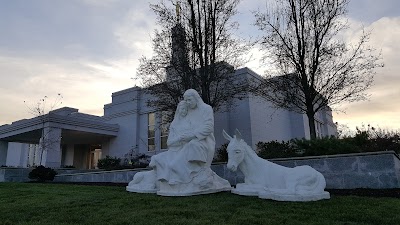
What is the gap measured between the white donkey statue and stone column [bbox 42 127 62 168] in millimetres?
13984

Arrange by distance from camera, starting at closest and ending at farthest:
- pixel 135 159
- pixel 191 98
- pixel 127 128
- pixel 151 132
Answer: pixel 191 98
pixel 135 159
pixel 151 132
pixel 127 128

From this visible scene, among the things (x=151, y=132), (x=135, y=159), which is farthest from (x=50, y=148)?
(x=151, y=132)

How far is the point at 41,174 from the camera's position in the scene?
1385 centimetres

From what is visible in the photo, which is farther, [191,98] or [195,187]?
[191,98]

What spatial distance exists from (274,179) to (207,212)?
175 cm

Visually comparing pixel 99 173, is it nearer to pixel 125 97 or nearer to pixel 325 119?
pixel 125 97

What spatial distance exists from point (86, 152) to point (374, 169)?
24.0m

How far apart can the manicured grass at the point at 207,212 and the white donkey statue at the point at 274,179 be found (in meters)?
0.21

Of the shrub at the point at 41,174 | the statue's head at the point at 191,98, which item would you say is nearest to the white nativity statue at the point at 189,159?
the statue's head at the point at 191,98

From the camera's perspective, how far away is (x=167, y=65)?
565 inches

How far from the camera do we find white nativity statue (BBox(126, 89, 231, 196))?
628 centimetres

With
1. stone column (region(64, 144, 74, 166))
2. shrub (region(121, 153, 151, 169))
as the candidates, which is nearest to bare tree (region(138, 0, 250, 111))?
shrub (region(121, 153, 151, 169))

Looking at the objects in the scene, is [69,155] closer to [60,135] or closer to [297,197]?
[60,135]

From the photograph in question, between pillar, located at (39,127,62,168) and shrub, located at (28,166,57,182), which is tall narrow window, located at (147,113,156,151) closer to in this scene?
pillar, located at (39,127,62,168)
